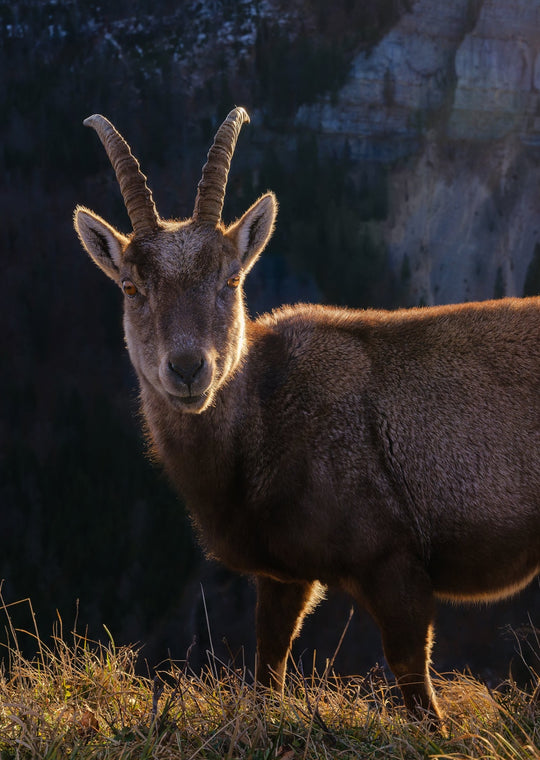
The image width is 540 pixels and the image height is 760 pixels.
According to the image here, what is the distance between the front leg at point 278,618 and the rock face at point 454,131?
68896 millimetres

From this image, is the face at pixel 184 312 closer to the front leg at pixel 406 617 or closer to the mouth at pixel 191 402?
→ the mouth at pixel 191 402

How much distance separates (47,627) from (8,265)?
36.6 m

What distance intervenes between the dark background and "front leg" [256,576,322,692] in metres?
53.8

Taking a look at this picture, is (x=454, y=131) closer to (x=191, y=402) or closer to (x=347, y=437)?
(x=347, y=437)

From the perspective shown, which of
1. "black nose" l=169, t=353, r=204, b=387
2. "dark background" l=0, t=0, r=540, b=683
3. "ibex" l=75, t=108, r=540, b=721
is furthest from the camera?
"dark background" l=0, t=0, r=540, b=683

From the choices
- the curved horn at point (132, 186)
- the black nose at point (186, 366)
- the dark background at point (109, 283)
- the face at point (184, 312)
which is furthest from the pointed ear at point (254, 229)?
the dark background at point (109, 283)

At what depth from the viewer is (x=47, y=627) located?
213ft

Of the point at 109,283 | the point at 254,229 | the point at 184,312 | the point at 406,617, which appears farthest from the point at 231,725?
the point at 109,283

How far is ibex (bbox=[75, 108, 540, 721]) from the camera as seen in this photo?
A: 5.64 meters

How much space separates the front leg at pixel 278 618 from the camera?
6.54 meters

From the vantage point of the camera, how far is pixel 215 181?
639 centimetres

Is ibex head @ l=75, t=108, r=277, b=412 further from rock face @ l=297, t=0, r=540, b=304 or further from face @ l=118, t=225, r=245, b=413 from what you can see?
rock face @ l=297, t=0, r=540, b=304

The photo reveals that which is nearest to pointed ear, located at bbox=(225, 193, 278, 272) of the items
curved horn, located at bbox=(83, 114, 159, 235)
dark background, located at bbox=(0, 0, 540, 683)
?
curved horn, located at bbox=(83, 114, 159, 235)

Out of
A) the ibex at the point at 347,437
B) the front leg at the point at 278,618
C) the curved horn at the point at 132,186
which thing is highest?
the curved horn at the point at 132,186
